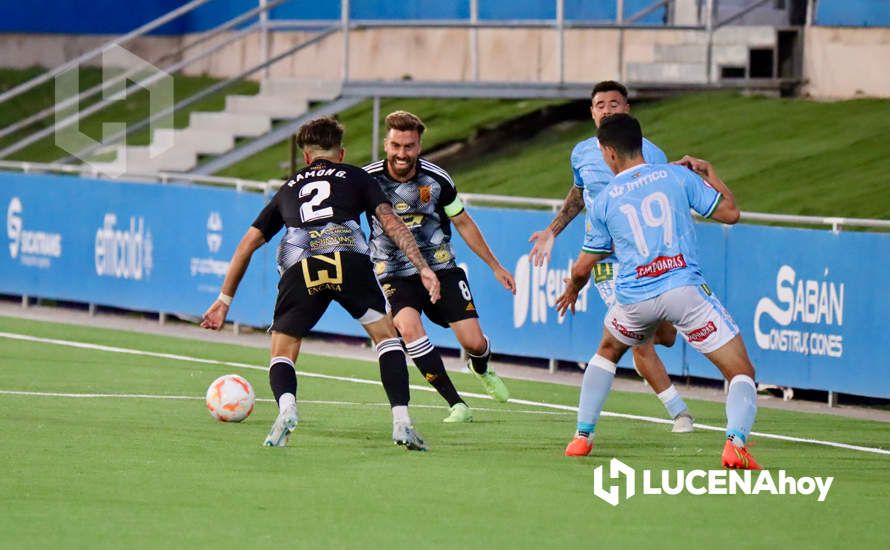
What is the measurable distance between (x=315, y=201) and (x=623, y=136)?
1.93 meters

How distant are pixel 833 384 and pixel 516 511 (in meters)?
6.85

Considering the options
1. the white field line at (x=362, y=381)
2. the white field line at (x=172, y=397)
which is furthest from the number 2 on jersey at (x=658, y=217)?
the white field line at (x=172, y=397)

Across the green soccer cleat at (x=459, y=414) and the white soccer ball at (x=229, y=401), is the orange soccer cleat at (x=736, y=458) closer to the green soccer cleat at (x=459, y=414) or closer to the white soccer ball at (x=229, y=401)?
the green soccer cleat at (x=459, y=414)

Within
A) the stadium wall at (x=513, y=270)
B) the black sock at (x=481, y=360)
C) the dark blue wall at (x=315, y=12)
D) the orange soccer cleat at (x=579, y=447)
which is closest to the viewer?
the orange soccer cleat at (x=579, y=447)

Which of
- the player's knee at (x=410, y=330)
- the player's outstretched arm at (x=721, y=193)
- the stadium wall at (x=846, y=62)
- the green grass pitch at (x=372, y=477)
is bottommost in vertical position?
the green grass pitch at (x=372, y=477)

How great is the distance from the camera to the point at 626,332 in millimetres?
11094

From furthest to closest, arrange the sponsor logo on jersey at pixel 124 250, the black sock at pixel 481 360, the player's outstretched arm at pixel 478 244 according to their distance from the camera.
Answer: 1. the sponsor logo on jersey at pixel 124 250
2. the black sock at pixel 481 360
3. the player's outstretched arm at pixel 478 244

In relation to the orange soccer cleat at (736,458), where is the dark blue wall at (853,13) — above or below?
above

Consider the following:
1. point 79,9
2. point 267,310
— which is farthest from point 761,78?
point 79,9

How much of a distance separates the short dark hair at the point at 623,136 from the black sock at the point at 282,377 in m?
2.35

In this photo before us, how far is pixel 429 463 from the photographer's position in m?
10.9

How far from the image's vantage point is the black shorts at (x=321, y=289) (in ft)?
37.5

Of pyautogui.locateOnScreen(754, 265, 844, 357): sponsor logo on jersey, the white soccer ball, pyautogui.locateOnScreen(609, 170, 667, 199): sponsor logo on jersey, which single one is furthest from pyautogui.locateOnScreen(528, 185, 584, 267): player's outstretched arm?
pyautogui.locateOnScreen(754, 265, 844, 357): sponsor logo on jersey

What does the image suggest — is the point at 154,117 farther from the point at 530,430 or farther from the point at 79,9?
the point at 530,430
